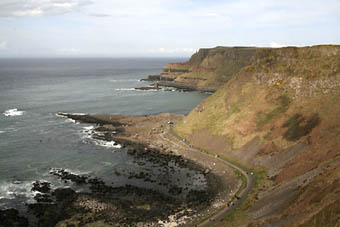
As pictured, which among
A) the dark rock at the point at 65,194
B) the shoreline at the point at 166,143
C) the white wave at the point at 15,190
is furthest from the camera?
the white wave at the point at 15,190

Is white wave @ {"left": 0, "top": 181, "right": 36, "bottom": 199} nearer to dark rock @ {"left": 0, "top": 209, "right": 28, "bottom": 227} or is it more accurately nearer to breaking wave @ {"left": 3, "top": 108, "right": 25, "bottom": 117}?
dark rock @ {"left": 0, "top": 209, "right": 28, "bottom": 227}

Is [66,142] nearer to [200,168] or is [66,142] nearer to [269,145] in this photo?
[200,168]

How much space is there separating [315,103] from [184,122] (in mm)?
37563

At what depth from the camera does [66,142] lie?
85.8 metres

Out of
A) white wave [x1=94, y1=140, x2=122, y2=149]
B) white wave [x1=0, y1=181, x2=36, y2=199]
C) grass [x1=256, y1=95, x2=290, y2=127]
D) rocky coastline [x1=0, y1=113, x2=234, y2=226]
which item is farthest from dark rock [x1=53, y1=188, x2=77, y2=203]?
grass [x1=256, y1=95, x2=290, y2=127]

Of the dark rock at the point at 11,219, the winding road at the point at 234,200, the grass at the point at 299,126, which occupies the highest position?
the grass at the point at 299,126

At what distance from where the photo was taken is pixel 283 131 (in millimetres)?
67750

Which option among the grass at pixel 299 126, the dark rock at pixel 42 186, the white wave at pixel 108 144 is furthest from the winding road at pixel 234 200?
the dark rock at pixel 42 186

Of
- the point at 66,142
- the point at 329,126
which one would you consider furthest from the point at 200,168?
the point at 66,142

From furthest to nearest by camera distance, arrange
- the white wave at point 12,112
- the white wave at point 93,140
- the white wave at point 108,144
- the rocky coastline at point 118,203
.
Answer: the white wave at point 12,112 < the white wave at point 93,140 < the white wave at point 108,144 < the rocky coastline at point 118,203

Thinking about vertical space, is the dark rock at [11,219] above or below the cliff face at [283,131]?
below

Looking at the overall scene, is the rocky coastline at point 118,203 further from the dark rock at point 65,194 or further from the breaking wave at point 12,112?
the breaking wave at point 12,112

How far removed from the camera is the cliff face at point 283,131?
39.6 meters

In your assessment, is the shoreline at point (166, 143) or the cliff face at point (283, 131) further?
the shoreline at point (166, 143)
